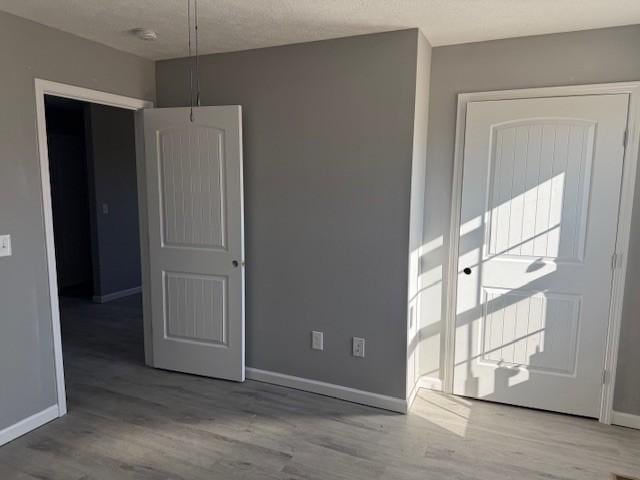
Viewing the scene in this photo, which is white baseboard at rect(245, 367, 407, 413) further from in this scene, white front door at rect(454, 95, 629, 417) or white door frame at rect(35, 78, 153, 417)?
white door frame at rect(35, 78, 153, 417)

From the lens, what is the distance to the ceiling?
221cm

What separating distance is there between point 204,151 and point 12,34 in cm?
120

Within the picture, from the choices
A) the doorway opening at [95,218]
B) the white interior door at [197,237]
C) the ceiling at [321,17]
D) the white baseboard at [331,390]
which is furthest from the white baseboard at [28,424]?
the ceiling at [321,17]

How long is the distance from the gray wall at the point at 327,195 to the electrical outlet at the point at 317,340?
0.04 m

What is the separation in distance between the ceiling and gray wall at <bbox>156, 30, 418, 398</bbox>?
0.20m

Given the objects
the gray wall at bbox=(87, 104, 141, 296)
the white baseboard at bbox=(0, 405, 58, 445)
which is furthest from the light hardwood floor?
the gray wall at bbox=(87, 104, 141, 296)

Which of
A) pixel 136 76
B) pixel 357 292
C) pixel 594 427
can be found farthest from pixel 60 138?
pixel 594 427

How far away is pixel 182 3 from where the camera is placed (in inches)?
87.9

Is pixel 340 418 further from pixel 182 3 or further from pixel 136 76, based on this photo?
pixel 136 76

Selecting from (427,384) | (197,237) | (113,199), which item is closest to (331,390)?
(427,384)

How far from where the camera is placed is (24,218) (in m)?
2.49

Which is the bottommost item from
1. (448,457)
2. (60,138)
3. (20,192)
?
(448,457)

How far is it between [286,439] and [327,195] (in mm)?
1497

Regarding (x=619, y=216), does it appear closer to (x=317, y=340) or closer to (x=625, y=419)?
(x=625, y=419)
